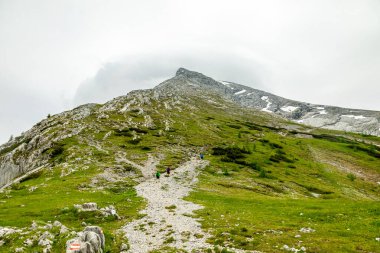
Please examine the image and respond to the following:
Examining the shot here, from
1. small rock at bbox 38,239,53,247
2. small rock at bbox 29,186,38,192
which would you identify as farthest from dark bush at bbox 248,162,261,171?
small rock at bbox 38,239,53,247

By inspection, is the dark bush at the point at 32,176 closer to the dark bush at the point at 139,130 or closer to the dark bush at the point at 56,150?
the dark bush at the point at 56,150

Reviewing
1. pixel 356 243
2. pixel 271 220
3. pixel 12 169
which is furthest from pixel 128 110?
pixel 356 243

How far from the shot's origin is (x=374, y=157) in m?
168

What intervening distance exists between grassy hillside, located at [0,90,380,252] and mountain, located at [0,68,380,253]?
251 millimetres

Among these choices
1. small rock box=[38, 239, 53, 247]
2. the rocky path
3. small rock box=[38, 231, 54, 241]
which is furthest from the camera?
the rocky path

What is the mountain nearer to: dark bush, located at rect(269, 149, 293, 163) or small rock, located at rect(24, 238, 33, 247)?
small rock, located at rect(24, 238, 33, 247)

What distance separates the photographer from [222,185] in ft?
254

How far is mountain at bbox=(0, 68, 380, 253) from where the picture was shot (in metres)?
29.5

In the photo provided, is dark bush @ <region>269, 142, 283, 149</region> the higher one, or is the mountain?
dark bush @ <region>269, 142, 283, 149</region>

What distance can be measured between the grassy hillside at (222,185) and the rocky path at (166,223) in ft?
5.54

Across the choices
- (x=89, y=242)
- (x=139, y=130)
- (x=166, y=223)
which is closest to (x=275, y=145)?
(x=139, y=130)

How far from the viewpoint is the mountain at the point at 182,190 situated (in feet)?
96.8

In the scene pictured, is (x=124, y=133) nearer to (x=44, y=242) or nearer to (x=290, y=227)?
(x=290, y=227)

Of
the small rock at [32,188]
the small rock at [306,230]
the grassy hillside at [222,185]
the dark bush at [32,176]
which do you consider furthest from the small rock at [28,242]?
the dark bush at [32,176]
